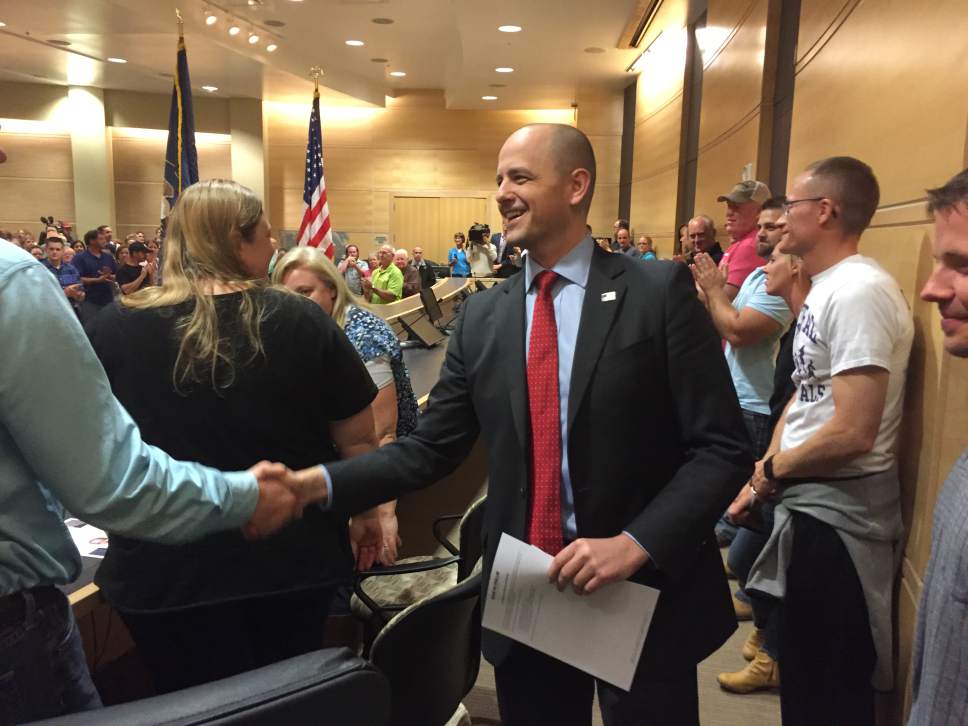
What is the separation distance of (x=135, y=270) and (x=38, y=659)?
7760 millimetres

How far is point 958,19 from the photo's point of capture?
1.62 m

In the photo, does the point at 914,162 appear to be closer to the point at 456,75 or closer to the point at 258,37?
the point at 258,37

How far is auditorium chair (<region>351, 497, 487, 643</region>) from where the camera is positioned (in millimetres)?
1961

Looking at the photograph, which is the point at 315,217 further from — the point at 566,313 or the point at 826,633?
the point at 826,633

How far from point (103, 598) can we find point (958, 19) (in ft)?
7.41

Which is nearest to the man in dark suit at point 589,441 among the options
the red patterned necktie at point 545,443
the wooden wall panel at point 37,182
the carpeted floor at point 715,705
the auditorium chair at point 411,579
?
the red patterned necktie at point 545,443

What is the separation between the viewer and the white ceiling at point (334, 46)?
8.62 m

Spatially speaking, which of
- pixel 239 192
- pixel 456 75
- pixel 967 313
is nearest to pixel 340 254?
pixel 456 75

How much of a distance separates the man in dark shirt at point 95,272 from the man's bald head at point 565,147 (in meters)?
7.82

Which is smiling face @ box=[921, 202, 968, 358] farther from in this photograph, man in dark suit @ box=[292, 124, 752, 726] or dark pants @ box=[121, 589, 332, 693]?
dark pants @ box=[121, 589, 332, 693]

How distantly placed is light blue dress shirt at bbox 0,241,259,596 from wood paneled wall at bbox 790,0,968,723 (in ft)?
4.87

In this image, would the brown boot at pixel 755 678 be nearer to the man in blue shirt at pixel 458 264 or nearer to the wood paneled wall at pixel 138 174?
the man in blue shirt at pixel 458 264

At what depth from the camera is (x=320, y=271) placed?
7.86 feet

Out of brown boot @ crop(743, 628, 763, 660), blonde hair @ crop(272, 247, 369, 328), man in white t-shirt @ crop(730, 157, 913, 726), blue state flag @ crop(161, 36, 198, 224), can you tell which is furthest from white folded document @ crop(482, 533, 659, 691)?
blue state flag @ crop(161, 36, 198, 224)
